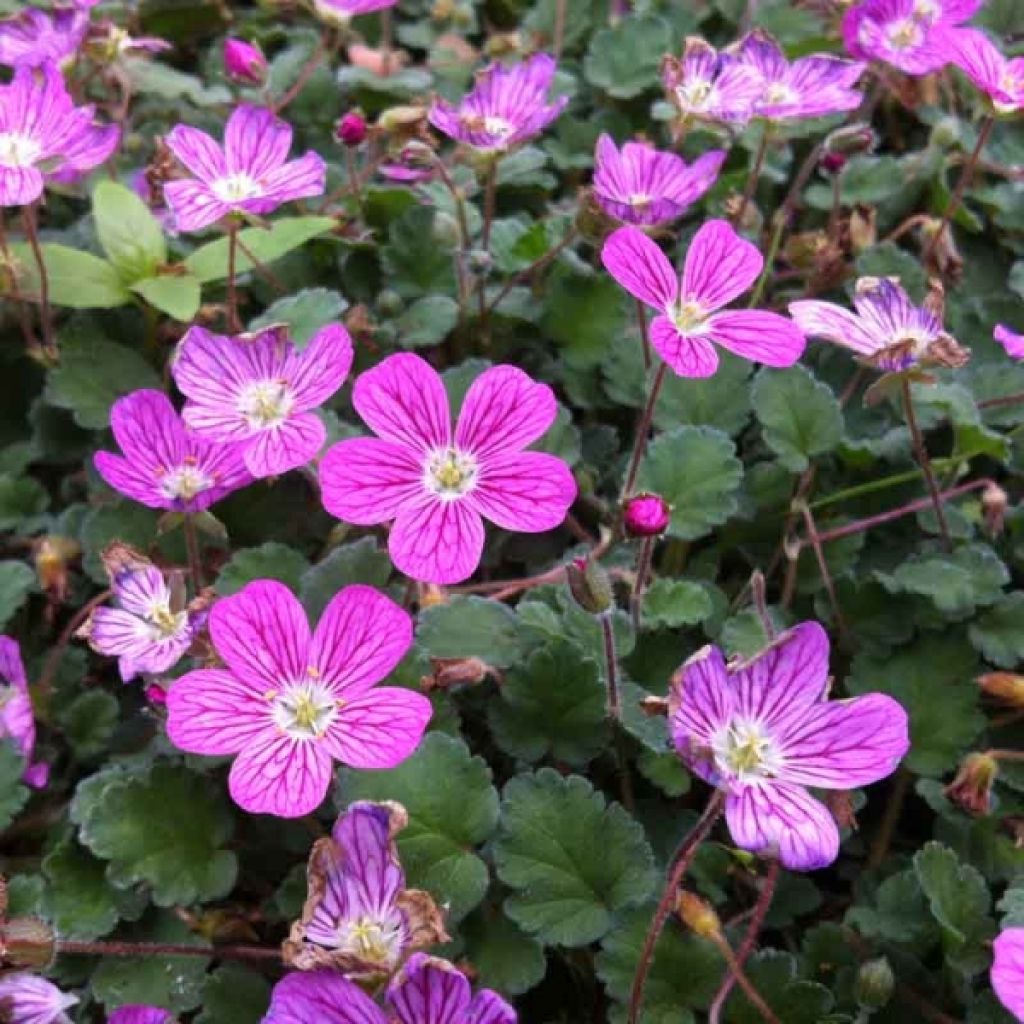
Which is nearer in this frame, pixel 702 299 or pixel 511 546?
pixel 702 299

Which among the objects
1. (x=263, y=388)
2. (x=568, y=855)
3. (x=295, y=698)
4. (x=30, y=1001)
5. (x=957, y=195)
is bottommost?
(x=30, y=1001)

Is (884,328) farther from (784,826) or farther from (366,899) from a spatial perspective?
(366,899)

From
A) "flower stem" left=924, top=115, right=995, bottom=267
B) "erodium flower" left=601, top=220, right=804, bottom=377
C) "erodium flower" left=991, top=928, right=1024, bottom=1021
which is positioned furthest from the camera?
"flower stem" left=924, top=115, right=995, bottom=267

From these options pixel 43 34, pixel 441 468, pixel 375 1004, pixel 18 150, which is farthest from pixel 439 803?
pixel 43 34

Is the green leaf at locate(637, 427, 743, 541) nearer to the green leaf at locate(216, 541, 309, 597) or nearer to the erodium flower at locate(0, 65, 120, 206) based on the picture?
the green leaf at locate(216, 541, 309, 597)

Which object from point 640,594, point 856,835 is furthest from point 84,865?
point 856,835

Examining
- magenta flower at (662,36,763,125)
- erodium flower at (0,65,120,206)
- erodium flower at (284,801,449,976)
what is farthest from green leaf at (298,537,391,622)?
magenta flower at (662,36,763,125)

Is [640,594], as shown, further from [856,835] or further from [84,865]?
[84,865]
